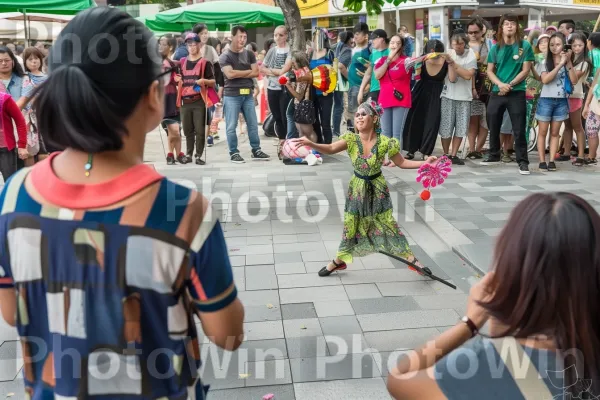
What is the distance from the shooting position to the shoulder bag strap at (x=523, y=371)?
1433 millimetres

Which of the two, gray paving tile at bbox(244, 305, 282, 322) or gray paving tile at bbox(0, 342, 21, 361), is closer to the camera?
gray paving tile at bbox(0, 342, 21, 361)

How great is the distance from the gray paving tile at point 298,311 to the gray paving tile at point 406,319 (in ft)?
1.06

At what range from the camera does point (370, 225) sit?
4969mm

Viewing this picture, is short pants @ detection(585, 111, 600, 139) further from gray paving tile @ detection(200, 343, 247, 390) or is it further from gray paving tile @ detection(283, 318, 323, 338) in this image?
gray paving tile @ detection(200, 343, 247, 390)

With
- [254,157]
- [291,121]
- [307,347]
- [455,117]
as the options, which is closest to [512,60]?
[455,117]

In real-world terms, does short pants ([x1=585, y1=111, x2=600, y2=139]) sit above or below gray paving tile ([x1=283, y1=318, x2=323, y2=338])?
above

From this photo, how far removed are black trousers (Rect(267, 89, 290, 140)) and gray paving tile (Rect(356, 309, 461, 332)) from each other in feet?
21.6

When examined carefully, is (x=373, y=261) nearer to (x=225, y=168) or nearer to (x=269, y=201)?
(x=269, y=201)

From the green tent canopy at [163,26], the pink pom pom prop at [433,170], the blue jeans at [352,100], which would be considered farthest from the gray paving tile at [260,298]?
the green tent canopy at [163,26]

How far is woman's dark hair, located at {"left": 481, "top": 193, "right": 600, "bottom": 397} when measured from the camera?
1.41 meters

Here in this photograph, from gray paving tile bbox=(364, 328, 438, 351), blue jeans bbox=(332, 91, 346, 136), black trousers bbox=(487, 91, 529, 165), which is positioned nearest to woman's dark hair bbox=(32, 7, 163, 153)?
gray paving tile bbox=(364, 328, 438, 351)

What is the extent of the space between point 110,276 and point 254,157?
9.04 metres

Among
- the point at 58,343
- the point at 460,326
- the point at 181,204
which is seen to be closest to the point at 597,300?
the point at 460,326

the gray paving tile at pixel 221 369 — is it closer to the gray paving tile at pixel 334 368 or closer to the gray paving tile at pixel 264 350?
the gray paving tile at pixel 264 350
